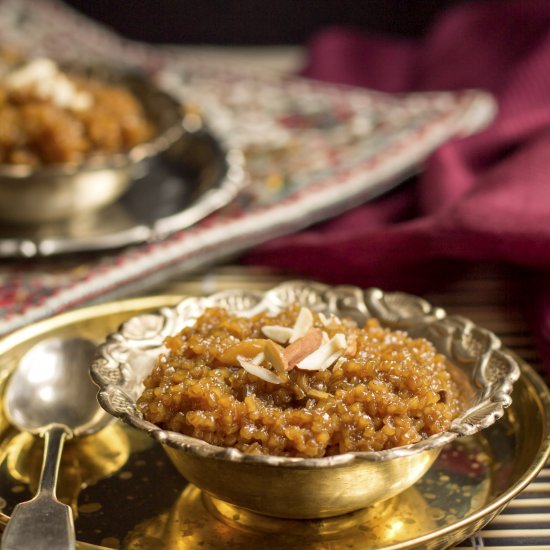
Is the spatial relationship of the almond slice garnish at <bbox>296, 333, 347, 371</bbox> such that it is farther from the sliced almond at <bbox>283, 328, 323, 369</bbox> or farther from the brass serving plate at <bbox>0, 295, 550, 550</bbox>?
the brass serving plate at <bbox>0, 295, 550, 550</bbox>

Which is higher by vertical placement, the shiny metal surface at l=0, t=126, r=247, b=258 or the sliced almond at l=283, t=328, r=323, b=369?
the sliced almond at l=283, t=328, r=323, b=369

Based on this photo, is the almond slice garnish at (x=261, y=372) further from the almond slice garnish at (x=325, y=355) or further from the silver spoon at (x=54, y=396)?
the silver spoon at (x=54, y=396)

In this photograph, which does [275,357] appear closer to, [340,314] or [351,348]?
[351,348]

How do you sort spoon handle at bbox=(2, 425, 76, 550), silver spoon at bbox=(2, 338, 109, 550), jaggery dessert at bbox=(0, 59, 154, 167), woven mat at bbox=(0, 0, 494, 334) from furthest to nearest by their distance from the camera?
jaggery dessert at bbox=(0, 59, 154, 167) < woven mat at bbox=(0, 0, 494, 334) < silver spoon at bbox=(2, 338, 109, 550) < spoon handle at bbox=(2, 425, 76, 550)

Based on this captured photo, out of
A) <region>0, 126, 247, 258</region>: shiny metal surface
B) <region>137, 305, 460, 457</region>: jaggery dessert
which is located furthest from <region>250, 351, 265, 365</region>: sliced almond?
<region>0, 126, 247, 258</region>: shiny metal surface

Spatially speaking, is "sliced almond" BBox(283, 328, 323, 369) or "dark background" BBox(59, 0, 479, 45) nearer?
"sliced almond" BBox(283, 328, 323, 369)

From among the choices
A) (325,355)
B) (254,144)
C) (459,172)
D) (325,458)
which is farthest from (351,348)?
(254,144)

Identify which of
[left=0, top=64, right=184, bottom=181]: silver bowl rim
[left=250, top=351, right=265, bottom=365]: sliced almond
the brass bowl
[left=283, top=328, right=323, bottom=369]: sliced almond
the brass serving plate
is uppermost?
[left=0, top=64, right=184, bottom=181]: silver bowl rim

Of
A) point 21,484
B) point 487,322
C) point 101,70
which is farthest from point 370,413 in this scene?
point 101,70

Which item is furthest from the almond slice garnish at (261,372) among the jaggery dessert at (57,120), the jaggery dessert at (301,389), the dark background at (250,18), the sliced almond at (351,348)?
the dark background at (250,18)
